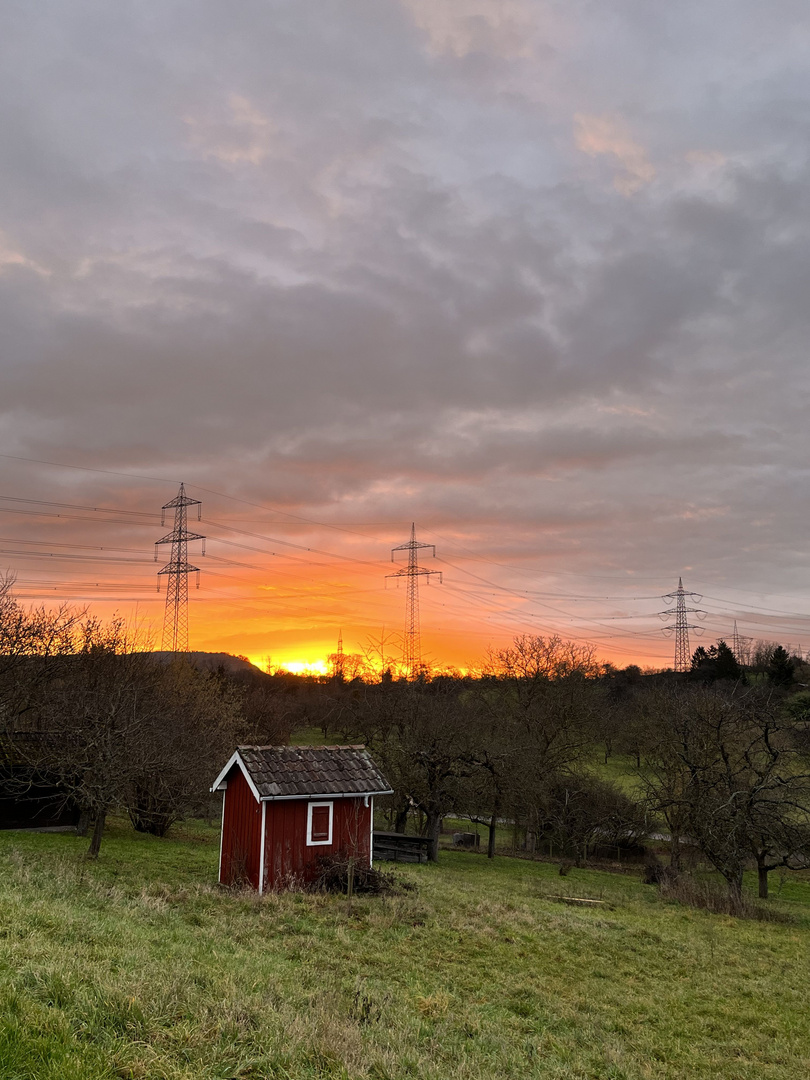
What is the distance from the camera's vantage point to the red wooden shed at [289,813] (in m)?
19.9

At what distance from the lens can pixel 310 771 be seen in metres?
21.4

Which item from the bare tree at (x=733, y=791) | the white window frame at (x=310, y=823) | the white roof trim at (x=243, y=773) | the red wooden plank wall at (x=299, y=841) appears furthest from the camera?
the bare tree at (x=733, y=791)

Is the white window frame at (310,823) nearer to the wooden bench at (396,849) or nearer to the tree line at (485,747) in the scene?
the tree line at (485,747)

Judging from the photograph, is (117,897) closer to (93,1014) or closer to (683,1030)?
(93,1014)

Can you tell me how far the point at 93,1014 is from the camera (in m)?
6.55

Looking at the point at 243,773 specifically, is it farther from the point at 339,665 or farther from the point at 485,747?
the point at 339,665

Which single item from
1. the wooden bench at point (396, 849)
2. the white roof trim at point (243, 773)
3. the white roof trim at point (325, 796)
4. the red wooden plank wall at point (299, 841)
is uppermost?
the white roof trim at point (243, 773)

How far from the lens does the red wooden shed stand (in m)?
19.9

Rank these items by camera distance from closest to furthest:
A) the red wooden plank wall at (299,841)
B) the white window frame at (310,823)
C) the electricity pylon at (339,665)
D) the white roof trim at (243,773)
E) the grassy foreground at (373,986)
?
the grassy foreground at (373,986) < the red wooden plank wall at (299,841) < the white roof trim at (243,773) < the white window frame at (310,823) < the electricity pylon at (339,665)

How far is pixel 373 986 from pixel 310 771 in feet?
36.3


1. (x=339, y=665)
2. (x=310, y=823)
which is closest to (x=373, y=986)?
(x=310, y=823)

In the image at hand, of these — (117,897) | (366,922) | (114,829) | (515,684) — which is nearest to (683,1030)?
(366,922)

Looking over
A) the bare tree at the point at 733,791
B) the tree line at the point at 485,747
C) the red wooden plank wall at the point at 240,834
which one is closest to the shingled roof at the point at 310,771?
the red wooden plank wall at the point at 240,834

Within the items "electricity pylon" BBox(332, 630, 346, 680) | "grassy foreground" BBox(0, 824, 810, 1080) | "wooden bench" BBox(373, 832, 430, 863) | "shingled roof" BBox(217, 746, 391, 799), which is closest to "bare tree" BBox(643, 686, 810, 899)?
"grassy foreground" BBox(0, 824, 810, 1080)
